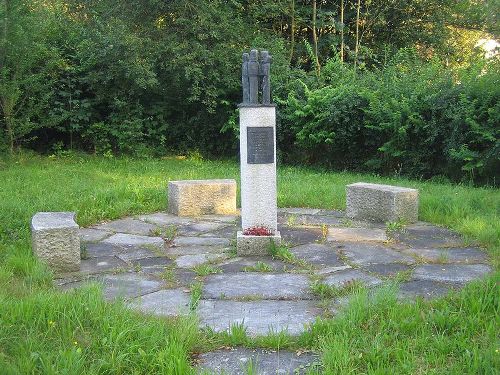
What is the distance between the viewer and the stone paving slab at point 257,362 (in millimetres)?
3186

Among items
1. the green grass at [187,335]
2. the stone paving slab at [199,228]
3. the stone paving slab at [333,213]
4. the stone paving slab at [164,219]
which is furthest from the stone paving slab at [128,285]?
the stone paving slab at [333,213]

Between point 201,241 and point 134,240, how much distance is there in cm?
74

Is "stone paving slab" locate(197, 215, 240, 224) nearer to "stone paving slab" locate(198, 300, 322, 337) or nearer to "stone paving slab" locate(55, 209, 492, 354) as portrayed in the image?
"stone paving slab" locate(55, 209, 492, 354)

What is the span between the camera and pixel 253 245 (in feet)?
19.4

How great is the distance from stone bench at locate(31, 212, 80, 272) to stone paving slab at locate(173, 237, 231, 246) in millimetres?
1365

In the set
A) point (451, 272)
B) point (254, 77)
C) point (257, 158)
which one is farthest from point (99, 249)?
point (451, 272)

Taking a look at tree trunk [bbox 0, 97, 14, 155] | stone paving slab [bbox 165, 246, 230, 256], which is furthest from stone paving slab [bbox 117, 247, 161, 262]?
tree trunk [bbox 0, 97, 14, 155]

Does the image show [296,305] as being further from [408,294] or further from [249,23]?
[249,23]

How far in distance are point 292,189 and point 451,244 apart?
12.0ft

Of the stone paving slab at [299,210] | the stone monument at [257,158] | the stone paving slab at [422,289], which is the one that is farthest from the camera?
the stone paving slab at [299,210]

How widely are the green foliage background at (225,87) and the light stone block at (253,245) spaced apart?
613 cm

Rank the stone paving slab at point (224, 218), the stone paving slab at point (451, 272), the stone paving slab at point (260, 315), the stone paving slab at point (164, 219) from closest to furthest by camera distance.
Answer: the stone paving slab at point (260, 315), the stone paving slab at point (451, 272), the stone paving slab at point (164, 219), the stone paving slab at point (224, 218)

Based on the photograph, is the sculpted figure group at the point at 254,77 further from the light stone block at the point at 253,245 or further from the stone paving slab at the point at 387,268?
the stone paving slab at the point at 387,268

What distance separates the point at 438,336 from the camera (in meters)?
3.44
